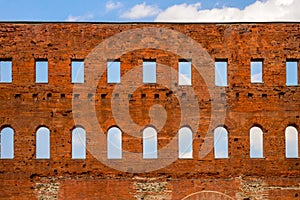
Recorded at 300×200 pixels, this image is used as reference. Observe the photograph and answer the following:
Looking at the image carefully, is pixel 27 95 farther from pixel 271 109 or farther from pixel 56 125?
pixel 271 109

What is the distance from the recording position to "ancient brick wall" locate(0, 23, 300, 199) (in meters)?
24.5

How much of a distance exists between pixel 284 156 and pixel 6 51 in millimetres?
10479

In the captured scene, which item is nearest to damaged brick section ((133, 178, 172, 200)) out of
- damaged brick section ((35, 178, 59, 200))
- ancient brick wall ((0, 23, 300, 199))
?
ancient brick wall ((0, 23, 300, 199))

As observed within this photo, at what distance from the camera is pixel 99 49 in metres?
25.3

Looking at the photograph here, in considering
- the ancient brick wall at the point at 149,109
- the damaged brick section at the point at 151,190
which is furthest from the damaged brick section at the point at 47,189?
the damaged brick section at the point at 151,190

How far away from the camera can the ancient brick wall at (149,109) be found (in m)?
24.5

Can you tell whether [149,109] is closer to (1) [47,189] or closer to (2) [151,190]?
(2) [151,190]

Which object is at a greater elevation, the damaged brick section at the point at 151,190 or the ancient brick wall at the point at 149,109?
the ancient brick wall at the point at 149,109

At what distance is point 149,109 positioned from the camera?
25031 millimetres

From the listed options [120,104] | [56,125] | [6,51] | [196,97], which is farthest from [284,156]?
[6,51]

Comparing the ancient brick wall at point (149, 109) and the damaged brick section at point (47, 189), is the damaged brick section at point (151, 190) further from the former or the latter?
the damaged brick section at point (47, 189)

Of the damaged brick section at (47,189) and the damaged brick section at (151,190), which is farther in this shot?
the damaged brick section at (151,190)

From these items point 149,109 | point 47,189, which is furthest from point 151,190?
point 47,189

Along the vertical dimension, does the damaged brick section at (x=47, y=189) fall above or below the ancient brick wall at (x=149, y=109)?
below
